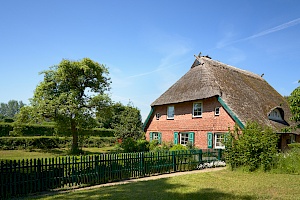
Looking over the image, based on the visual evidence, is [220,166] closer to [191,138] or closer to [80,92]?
[191,138]

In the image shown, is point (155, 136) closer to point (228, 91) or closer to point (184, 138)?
point (184, 138)

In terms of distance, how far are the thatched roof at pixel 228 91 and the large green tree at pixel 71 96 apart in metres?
6.46

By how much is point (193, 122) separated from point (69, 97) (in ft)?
36.0

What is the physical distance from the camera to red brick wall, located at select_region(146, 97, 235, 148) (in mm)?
19891

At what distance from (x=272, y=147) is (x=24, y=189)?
12028mm

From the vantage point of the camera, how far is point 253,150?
45.3 ft

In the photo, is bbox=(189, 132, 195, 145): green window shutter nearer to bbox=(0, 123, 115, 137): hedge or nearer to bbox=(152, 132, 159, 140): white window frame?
bbox=(152, 132, 159, 140): white window frame

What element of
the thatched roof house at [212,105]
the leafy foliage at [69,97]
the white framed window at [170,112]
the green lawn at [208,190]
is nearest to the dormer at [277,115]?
the thatched roof house at [212,105]

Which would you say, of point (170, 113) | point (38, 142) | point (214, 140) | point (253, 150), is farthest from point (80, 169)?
point (38, 142)

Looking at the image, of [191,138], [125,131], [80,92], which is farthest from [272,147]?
[125,131]

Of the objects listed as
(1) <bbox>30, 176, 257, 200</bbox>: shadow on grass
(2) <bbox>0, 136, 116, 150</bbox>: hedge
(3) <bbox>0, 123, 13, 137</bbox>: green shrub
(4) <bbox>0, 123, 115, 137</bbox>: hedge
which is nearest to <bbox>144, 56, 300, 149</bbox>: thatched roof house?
(4) <bbox>0, 123, 115, 137</bbox>: hedge

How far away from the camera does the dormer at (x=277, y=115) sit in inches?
853

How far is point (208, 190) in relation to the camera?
8.94 m

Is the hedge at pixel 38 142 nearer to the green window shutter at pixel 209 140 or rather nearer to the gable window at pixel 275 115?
the green window shutter at pixel 209 140
